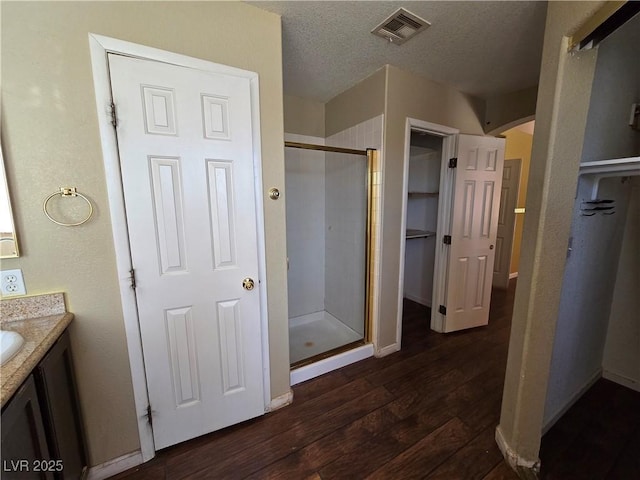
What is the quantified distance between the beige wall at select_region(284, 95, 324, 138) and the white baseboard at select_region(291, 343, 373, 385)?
217 cm

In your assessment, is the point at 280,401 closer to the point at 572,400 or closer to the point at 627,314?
the point at 572,400

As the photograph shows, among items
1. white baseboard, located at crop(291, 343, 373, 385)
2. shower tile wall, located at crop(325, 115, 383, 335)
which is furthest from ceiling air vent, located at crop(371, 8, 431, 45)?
white baseboard, located at crop(291, 343, 373, 385)

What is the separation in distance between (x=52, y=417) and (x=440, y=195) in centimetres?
297

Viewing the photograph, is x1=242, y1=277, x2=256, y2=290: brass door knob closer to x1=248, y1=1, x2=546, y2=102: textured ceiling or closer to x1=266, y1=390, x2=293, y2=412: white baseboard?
x1=266, y1=390, x2=293, y2=412: white baseboard

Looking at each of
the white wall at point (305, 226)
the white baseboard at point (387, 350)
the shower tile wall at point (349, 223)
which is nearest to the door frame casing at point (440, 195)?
the white baseboard at point (387, 350)

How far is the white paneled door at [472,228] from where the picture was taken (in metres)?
2.44

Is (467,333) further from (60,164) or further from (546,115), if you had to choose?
(60,164)

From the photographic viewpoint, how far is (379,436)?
59.5 inches

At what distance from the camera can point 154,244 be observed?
1263 millimetres

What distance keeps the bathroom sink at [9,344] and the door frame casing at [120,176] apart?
1.18 feet

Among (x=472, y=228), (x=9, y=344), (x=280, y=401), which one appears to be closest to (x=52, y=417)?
(x=9, y=344)

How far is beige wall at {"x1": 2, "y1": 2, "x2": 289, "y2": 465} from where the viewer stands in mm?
1014

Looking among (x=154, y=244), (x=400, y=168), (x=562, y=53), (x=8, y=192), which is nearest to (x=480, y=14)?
(x=562, y=53)

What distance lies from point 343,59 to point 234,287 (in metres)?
1.78
